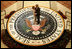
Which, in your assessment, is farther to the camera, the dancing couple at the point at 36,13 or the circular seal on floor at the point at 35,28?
the circular seal on floor at the point at 35,28

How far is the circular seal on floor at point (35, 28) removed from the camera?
257 inches

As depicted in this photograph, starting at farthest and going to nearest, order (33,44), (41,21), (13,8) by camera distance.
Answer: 1. (13,8)
2. (41,21)
3. (33,44)

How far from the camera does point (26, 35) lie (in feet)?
21.8

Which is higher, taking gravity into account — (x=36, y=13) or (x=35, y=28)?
(x=36, y=13)

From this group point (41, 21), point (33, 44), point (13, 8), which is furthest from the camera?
point (13, 8)

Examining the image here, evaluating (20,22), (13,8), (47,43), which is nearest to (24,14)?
(20,22)

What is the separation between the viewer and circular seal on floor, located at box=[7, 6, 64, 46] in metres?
6.52

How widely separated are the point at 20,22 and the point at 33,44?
3.20ft

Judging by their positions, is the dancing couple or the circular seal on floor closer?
the dancing couple

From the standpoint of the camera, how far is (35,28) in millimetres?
6793

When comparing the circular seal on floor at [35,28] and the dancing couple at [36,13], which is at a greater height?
the dancing couple at [36,13]

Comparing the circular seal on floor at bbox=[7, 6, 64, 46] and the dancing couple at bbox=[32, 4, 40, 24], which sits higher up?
the dancing couple at bbox=[32, 4, 40, 24]

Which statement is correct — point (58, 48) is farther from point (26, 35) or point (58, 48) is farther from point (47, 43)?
point (26, 35)

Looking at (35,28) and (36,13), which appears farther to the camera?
(35,28)
